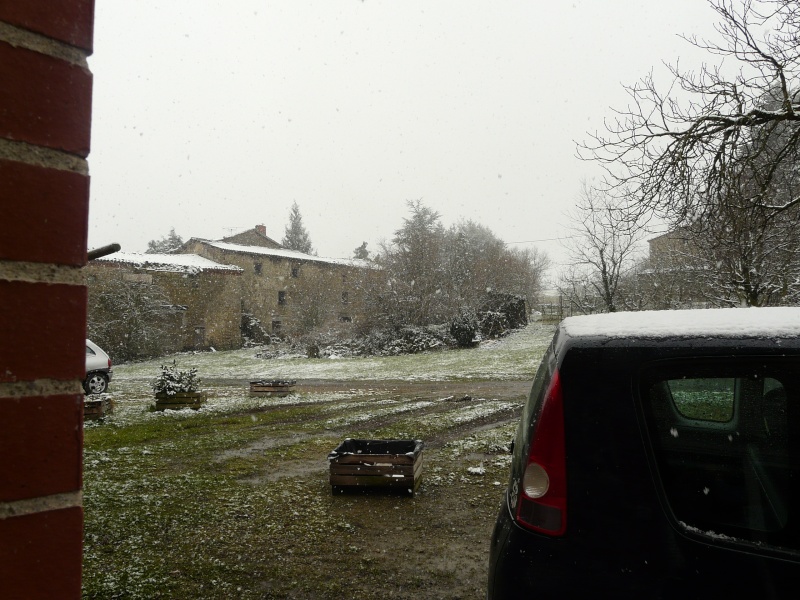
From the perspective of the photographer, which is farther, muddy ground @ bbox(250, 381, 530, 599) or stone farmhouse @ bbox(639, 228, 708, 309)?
stone farmhouse @ bbox(639, 228, 708, 309)

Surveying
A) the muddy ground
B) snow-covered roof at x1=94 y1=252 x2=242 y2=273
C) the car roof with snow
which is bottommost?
the muddy ground

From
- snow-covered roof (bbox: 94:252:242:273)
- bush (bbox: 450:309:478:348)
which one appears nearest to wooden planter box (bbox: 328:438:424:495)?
bush (bbox: 450:309:478:348)

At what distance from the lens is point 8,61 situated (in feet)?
2.74

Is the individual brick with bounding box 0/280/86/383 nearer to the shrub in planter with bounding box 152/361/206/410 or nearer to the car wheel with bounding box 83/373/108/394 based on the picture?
the shrub in planter with bounding box 152/361/206/410

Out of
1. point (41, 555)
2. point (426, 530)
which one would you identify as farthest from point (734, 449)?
point (426, 530)

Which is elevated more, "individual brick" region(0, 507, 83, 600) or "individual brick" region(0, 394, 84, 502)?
"individual brick" region(0, 394, 84, 502)

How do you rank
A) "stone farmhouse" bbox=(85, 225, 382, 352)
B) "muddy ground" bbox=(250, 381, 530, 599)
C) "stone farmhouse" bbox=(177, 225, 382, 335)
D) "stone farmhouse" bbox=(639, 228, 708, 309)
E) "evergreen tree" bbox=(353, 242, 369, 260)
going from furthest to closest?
"evergreen tree" bbox=(353, 242, 369, 260)
"stone farmhouse" bbox=(177, 225, 382, 335)
"stone farmhouse" bbox=(85, 225, 382, 352)
"stone farmhouse" bbox=(639, 228, 708, 309)
"muddy ground" bbox=(250, 381, 530, 599)

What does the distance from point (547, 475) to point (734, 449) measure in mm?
631

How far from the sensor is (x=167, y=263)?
37125mm

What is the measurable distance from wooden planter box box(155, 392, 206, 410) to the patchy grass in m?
2.04

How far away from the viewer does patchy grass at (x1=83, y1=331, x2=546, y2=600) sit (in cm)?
404

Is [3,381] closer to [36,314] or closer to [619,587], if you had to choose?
[36,314]

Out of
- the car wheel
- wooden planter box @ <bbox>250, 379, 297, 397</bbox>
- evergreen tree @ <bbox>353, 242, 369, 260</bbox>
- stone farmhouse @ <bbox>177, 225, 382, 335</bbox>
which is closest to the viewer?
the car wheel

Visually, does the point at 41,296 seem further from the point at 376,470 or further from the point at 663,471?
the point at 376,470
